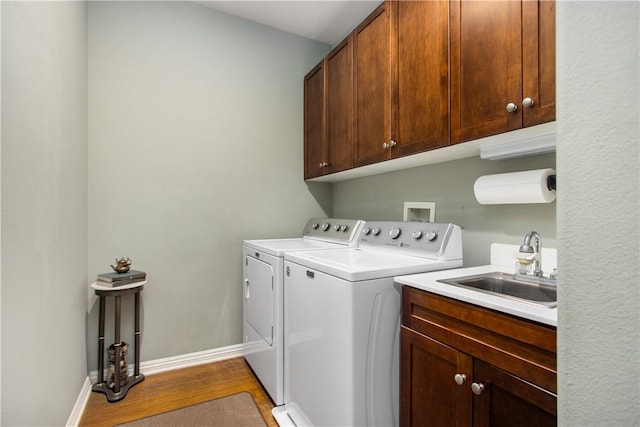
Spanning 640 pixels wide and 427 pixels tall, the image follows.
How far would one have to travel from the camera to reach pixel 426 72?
1.44 m

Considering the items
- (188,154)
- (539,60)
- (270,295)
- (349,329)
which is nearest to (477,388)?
(349,329)

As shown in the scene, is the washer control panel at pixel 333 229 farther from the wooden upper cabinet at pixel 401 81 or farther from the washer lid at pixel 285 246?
the wooden upper cabinet at pixel 401 81

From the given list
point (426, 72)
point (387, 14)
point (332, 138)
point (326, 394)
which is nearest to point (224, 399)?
point (326, 394)

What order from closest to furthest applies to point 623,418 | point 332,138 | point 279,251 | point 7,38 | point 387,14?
point 623,418, point 7,38, point 387,14, point 279,251, point 332,138

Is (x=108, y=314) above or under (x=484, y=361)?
under

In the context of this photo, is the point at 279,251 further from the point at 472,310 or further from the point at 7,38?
the point at 7,38

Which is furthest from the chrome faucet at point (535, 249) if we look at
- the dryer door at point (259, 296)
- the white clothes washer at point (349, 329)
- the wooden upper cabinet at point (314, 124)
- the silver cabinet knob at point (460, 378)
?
the wooden upper cabinet at point (314, 124)

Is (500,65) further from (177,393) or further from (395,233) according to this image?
(177,393)

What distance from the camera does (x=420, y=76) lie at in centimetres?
147

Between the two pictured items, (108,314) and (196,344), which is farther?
(196,344)

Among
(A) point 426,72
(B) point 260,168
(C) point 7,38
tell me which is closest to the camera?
(C) point 7,38

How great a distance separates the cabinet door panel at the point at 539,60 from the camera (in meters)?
1.00

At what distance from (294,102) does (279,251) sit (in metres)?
1.47

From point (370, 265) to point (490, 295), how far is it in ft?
1.57
